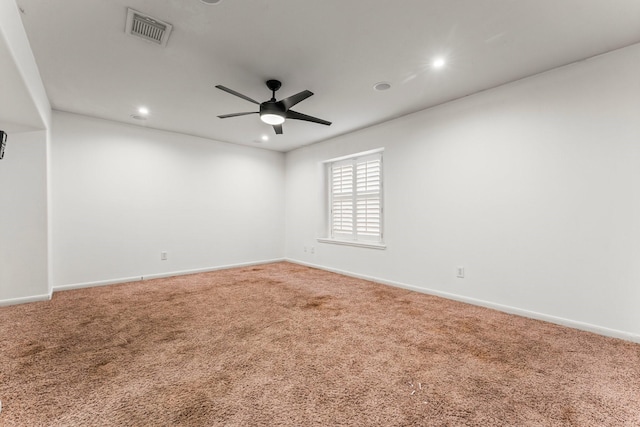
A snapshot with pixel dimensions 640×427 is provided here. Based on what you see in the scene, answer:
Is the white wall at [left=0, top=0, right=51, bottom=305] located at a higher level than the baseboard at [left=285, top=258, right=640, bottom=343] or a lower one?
higher

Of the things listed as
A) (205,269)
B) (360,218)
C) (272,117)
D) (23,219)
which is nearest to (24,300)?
(23,219)

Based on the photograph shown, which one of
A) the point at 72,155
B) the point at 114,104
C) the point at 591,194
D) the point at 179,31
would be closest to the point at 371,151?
the point at 591,194

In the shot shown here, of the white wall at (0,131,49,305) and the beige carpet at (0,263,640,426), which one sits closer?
the beige carpet at (0,263,640,426)

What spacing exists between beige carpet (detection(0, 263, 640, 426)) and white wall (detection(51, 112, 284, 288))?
3.75 ft

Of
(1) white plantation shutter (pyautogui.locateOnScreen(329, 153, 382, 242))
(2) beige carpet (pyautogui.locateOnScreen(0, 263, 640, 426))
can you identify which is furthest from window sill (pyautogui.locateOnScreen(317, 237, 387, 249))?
(2) beige carpet (pyautogui.locateOnScreen(0, 263, 640, 426))

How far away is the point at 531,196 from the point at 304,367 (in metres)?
2.81

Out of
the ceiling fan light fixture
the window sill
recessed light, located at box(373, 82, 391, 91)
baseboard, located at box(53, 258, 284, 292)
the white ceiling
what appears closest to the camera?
the white ceiling

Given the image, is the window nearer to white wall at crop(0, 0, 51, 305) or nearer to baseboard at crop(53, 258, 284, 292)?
baseboard at crop(53, 258, 284, 292)

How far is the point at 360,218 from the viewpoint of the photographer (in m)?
4.86

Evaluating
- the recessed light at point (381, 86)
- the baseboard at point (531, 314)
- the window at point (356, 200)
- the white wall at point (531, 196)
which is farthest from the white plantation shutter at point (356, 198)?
the recessed light at point (381, 86)

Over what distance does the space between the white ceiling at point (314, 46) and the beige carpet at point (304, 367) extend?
99.0 inches

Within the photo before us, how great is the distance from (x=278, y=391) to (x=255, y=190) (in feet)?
15.1

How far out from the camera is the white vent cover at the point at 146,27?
2.02 m

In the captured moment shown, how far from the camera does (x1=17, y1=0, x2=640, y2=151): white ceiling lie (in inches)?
76.9
